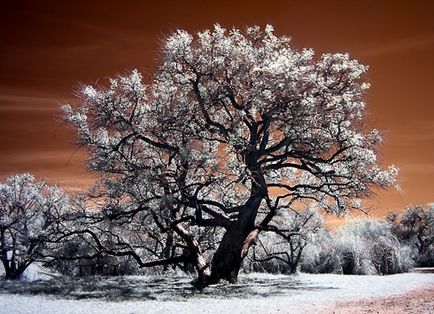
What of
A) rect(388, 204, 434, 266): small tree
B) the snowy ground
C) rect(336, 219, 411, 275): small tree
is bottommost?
the snowy ground

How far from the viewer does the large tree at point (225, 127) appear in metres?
19.5

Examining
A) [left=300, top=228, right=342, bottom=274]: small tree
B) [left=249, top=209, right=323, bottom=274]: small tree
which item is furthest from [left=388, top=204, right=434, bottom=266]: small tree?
[left=249, top=209, right=323, bottom=274]: small tree

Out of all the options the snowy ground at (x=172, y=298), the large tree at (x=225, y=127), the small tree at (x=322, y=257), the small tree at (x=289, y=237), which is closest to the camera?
the snowy ground at (x=172, y=298)

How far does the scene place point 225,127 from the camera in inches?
859

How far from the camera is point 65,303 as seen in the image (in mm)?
14305

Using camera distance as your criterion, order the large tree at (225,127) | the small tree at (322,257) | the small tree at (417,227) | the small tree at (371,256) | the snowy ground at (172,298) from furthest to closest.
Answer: the small tree at (417,227)
the small tree at (322,257)
the small tree at (371,256)
the large tree at (225,127)
the snowy ground at (172,298)

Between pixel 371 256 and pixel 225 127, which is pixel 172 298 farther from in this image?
pixel 371 256

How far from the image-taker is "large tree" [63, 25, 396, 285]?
770 inches

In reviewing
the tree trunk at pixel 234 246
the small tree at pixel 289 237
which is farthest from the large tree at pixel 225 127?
the small tree at pixel 289 237

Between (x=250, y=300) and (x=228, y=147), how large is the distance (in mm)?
7378

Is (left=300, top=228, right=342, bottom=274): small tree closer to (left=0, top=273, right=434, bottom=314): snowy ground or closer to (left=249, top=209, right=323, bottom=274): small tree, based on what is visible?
(left=249, top=209, right=323, bottom=274): small tree

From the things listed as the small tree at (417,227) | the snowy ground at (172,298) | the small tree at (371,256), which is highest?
the small tree at (417,227)

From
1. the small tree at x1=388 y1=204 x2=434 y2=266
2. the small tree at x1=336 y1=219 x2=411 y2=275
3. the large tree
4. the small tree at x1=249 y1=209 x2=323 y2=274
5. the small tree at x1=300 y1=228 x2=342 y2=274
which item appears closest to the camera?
the large tree

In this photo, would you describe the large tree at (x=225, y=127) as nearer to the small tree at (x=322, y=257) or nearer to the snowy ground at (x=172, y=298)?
the snowy ground at (x=172, y=298)
